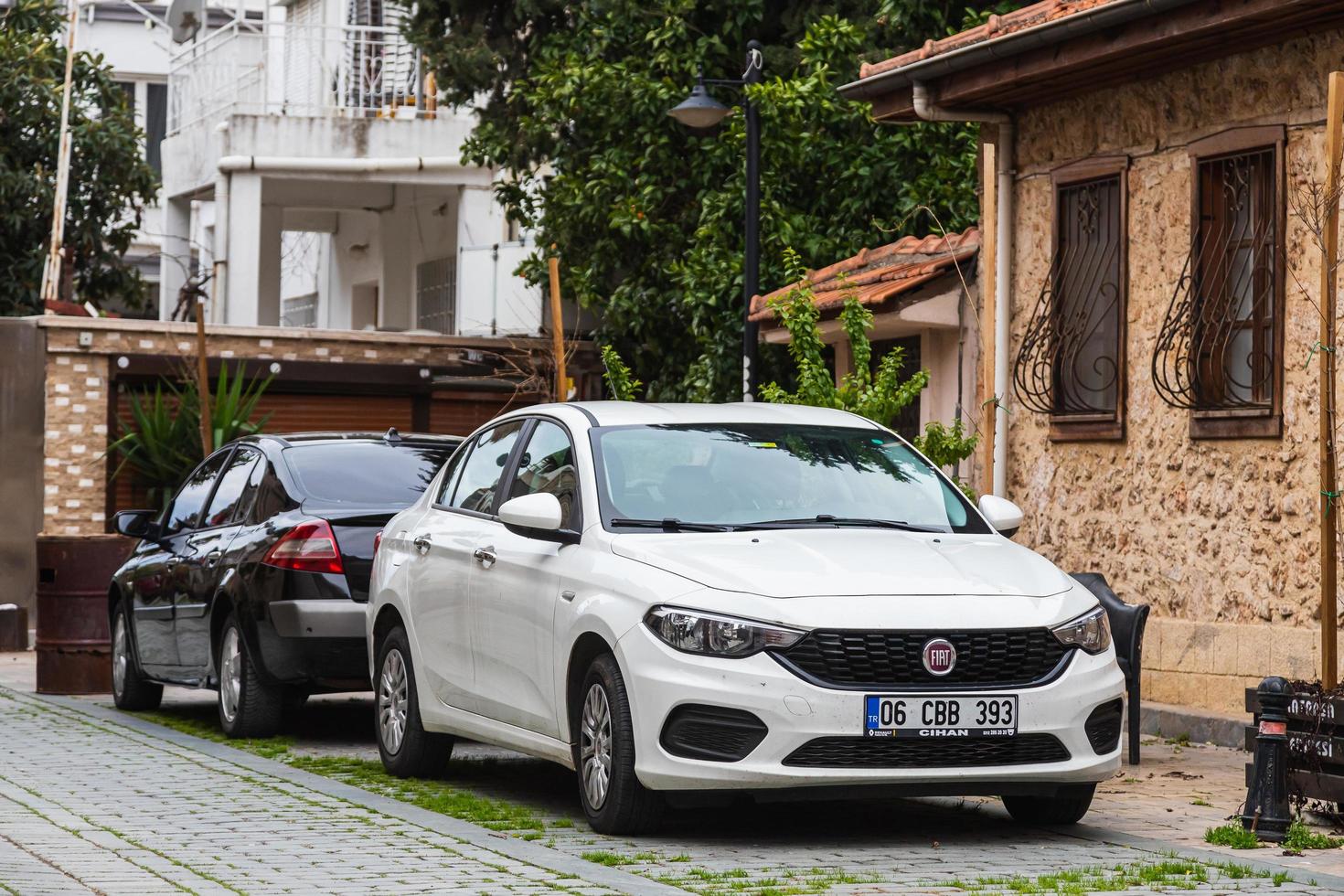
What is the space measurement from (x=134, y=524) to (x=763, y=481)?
580 cm

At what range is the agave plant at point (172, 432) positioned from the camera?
889 inches

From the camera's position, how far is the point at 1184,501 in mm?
12906

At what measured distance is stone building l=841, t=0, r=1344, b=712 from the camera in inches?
472

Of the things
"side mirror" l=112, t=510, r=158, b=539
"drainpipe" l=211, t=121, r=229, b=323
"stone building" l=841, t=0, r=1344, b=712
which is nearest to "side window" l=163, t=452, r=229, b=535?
"side mirror" l=112, t=510, r=158, b=539

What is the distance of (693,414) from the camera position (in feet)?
31.3

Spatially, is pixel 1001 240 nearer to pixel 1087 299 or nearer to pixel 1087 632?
pixel 1087 299

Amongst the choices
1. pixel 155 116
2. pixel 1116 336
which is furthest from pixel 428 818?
pixel 155 116

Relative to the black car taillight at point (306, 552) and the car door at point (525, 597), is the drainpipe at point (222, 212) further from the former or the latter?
the car door at point (525, 597)

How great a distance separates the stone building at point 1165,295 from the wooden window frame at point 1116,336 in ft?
0.05

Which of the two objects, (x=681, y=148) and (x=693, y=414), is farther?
(x=681, y=148)

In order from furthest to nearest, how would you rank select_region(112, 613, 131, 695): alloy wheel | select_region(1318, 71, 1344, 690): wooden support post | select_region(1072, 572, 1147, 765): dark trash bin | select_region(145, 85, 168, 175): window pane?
1. select_region(145, 85, 168, 175): window pane
2. select_region(112, 613, 131, 695): alloy wheel
3. select_region(1072, 572, 1147, 765): dark trash bin
4. select_region(1318, 71, 1344, 690): wooden support post

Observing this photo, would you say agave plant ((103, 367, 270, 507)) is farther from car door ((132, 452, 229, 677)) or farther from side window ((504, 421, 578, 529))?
side window ((504, 421, 578, 529))

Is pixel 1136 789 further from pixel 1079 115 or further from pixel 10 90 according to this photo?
pixel 10 90

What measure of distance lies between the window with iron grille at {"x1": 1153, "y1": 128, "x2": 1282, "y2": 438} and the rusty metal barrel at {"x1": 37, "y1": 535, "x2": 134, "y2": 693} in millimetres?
7085
